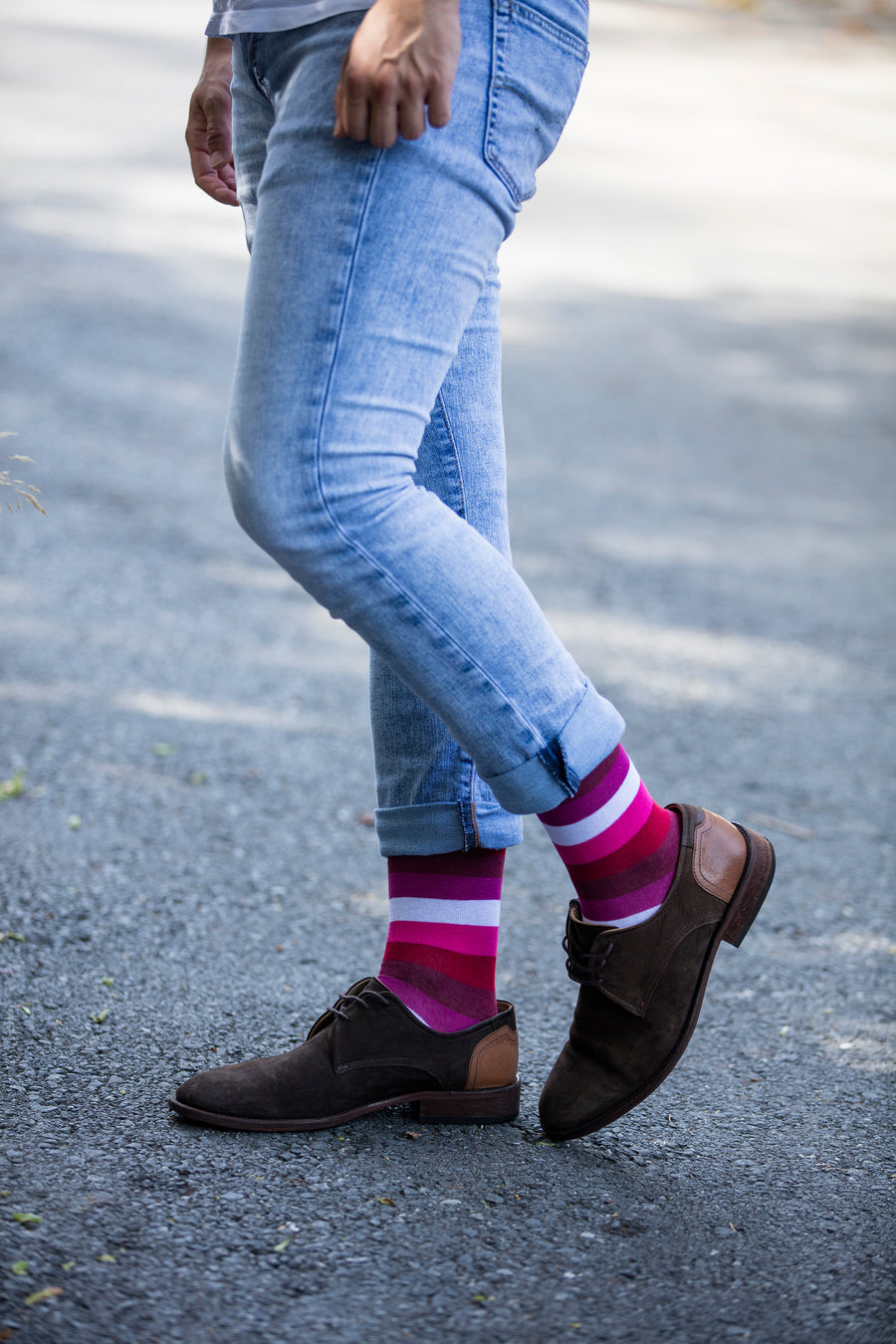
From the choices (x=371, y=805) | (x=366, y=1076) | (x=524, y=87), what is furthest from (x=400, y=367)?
(x=371, y=805)

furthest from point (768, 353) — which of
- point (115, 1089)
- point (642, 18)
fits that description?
point (642, 18)

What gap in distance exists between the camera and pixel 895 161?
9461mm

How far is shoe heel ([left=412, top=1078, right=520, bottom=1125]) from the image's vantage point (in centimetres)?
136

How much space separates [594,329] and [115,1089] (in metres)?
5.50

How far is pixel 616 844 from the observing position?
125 cm

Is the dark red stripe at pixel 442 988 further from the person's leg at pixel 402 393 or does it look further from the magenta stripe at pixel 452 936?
the person's leg at pixel 402 393

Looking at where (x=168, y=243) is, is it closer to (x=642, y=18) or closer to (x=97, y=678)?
(x=97, y=678)

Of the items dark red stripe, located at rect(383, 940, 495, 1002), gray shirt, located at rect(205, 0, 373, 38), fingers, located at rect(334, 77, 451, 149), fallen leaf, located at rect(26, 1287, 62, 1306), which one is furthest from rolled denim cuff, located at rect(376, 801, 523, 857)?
gray shirt, located at rect(205, 0, 373, 38)

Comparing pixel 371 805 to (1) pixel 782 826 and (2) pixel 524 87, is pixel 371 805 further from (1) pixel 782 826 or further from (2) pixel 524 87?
Answer: (2) pixel 524 87

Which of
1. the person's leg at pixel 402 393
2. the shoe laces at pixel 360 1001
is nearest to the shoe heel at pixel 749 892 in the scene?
the person's leg at pixel 402 393

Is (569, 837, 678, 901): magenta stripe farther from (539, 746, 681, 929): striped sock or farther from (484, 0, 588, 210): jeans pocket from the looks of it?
(484, 0, 588, 210): jeans pocket

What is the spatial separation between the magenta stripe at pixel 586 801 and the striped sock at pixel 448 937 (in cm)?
17

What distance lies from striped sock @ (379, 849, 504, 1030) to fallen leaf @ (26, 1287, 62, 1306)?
0.46 meters

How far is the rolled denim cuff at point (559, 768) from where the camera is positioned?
117 cm
